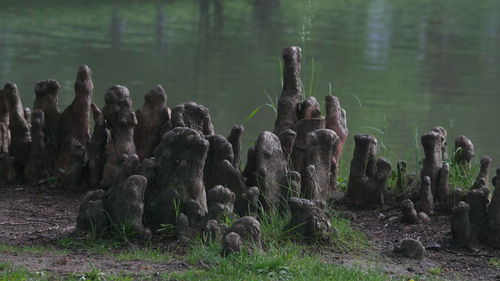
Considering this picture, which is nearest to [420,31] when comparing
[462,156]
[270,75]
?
[270,75]

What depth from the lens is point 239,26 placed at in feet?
102

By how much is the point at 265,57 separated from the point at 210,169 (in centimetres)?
1562

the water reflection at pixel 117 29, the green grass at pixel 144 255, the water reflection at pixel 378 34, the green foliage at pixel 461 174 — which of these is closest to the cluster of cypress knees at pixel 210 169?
the green foliage at pixel 461 174

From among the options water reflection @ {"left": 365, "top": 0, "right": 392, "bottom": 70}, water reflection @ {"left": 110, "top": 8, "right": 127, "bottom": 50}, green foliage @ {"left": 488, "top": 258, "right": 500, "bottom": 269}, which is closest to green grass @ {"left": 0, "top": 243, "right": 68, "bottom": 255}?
green foliage @ {"left": 488, "top": 258, "right": 500, "bottom": 269}

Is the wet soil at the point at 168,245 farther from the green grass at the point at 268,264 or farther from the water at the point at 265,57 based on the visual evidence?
the water at the point at 265,57

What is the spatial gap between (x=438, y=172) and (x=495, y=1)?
39.3m

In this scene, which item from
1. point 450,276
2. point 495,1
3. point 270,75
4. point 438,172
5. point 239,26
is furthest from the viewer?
point 495,1

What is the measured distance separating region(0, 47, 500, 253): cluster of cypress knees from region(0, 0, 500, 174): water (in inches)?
53.6

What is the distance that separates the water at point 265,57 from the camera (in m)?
15.1

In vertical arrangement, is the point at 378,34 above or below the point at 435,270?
below

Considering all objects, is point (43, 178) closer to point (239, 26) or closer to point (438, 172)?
point (438, 172)

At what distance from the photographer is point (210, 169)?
23.7ft

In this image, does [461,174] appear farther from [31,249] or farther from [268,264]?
[31,249]

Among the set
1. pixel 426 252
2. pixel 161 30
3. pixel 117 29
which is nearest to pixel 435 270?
pixel 426 252
